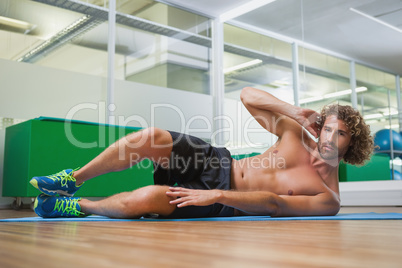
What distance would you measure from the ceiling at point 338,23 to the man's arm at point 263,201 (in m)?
2.48

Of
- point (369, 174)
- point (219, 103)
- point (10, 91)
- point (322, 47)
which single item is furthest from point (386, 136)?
point (10, 91)

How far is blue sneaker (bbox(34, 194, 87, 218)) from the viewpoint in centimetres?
199

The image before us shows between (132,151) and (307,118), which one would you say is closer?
(132,151)

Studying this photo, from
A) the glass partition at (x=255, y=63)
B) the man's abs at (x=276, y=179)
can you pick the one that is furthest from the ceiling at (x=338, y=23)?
the man's abs at (x=276, y=179)

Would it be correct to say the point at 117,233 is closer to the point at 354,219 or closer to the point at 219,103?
the point at 354,219

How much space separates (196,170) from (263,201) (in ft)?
1.24

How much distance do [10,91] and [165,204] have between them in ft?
10.1

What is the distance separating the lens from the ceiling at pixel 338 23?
4.29 meters

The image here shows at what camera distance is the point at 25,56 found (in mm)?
4348

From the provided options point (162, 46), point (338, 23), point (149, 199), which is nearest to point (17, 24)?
point (162, 46)

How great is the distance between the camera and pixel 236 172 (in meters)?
2.20

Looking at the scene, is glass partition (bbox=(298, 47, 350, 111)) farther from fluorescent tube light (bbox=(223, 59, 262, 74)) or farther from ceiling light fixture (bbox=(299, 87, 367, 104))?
fluorescent tube light (bbox=(223, 59, 262, 74))

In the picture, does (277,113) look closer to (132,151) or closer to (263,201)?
(263,201)

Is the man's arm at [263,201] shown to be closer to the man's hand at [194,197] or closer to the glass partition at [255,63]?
the man's hand at [194,197]
